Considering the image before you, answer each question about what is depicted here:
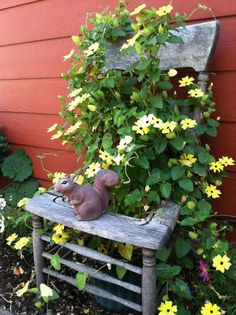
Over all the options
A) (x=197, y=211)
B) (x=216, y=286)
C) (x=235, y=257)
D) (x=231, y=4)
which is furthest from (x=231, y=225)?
(x=231, y=4)

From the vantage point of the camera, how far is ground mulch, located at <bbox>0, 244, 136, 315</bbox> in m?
1.58

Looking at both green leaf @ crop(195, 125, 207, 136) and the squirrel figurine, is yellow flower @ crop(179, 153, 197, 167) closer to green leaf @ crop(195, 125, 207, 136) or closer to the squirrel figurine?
green leaf @ crop(195, 125, 207, 136)

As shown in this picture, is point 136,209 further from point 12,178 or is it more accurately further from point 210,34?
point 12,178

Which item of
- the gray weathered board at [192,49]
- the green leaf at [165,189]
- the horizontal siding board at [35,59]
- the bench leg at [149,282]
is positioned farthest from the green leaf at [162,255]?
the horizontal siding board at [35,59]

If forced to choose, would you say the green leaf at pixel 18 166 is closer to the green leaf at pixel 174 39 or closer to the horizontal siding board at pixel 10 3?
the horizontal siding board at pixel 10 3

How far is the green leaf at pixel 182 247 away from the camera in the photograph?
1.43m

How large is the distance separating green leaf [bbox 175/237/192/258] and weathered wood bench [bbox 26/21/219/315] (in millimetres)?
131

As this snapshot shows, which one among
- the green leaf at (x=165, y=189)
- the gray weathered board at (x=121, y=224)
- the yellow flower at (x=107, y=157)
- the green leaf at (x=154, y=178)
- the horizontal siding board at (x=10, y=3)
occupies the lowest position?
the gray weathered board at (x=121, y=224)

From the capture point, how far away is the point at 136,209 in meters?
1.48

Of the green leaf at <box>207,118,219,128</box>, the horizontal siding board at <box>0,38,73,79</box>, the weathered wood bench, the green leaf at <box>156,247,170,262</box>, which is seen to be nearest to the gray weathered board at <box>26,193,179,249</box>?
the weathered wood bench

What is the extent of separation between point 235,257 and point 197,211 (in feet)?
1.38

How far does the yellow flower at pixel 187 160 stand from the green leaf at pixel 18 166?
1.46 meters

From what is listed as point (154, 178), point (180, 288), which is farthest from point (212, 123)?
point (180, 288)

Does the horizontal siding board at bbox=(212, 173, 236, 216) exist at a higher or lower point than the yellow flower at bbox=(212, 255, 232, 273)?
lower
